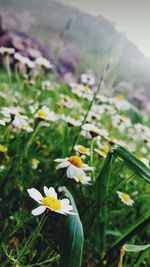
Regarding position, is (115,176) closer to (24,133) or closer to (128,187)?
(128,187)

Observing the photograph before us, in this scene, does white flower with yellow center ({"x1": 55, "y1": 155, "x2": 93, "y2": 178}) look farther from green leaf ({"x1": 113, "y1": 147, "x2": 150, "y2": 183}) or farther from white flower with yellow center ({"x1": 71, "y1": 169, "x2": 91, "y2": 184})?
green leaf ({"x1": 113, "y1": 147, "x2": 150, "y2": 183})

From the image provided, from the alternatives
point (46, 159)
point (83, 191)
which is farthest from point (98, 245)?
point (46, 159)

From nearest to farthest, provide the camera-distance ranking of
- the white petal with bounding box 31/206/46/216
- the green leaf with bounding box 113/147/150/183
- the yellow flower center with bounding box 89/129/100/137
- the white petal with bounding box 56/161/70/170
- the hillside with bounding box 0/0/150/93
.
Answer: the white petal with bounding box 31/206/46/216 < the green leaf with bounding box 113/147/150/183 < the white petal with bounding box 56/161/70/170 < the yellow flower center with bounding box 89/129/100/137 < the hillside with bounding box 0/0/150/93

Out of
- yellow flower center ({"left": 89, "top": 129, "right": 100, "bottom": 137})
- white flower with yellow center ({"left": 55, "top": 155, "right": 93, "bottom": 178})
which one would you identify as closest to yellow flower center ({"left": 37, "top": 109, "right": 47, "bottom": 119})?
yellow flower center ({"left": 89, "top": 129, "right": 100, "bottom": 137})

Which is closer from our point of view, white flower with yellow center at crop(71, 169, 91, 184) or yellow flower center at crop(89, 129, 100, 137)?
white flower with yellow center at crop(71, 169, 91, 184)

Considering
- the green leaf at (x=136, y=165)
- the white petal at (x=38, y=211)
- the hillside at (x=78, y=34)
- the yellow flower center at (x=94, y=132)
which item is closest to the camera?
the white petal at (x=38, y=211)

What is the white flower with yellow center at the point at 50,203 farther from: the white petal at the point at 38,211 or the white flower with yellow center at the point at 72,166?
the white flower with yellow center at the point at 72,166

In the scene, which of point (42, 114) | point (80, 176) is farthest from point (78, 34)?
point (80, 176)

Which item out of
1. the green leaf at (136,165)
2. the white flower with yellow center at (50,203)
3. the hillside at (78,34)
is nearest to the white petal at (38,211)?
the white flower with yellow center at (50,203)
